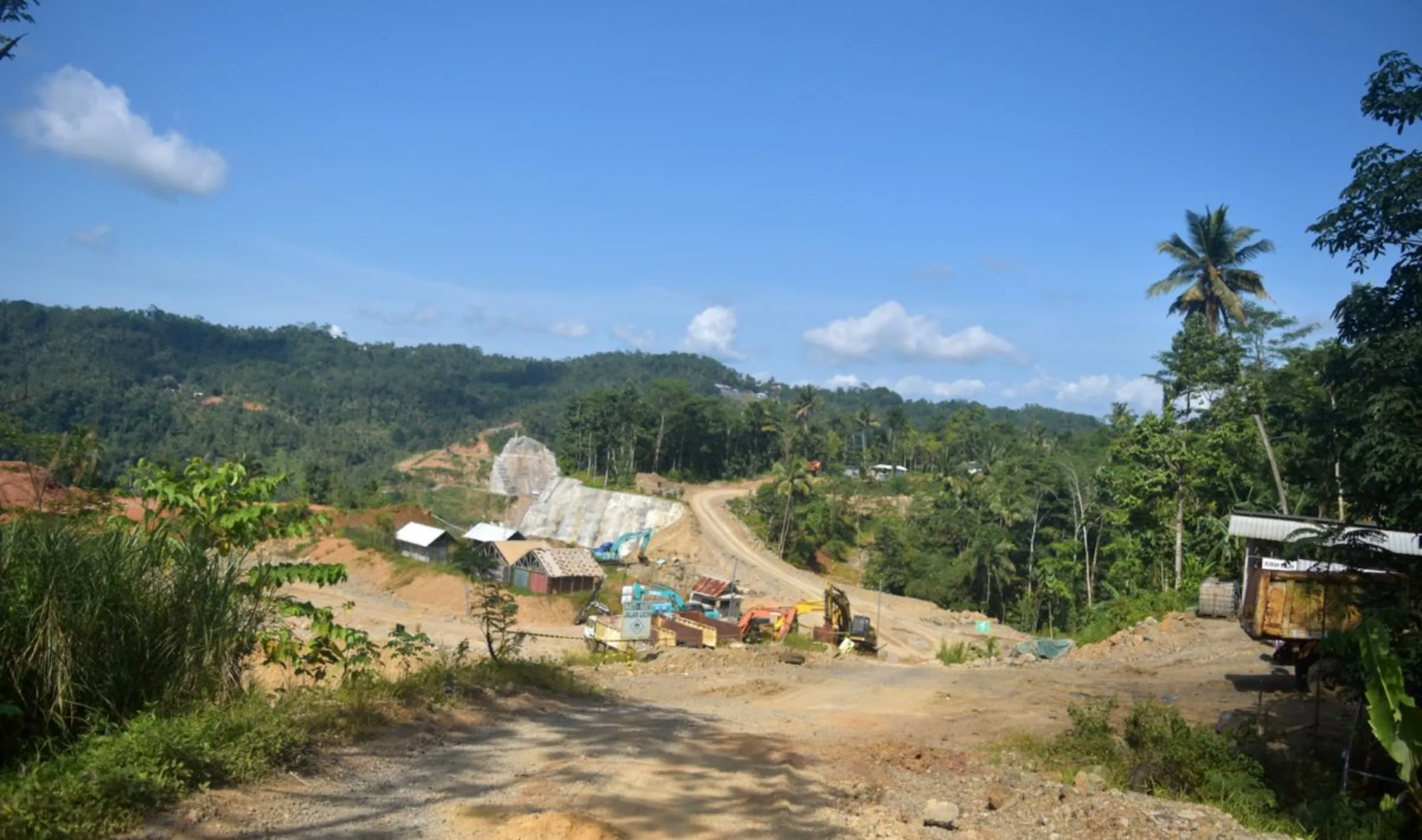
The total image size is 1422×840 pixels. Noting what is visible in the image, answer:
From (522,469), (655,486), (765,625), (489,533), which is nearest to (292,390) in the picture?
(522,469)

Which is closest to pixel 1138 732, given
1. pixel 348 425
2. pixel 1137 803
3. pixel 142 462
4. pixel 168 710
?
pixel 1137 803

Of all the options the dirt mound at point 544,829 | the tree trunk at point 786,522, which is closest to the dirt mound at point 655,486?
the tree trunk at point 786,522

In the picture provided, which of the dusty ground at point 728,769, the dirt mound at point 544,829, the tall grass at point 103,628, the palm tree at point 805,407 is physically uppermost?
the palm tree at point 805,407

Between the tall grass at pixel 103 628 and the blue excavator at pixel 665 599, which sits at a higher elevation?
the tall grass at pixel 103 628

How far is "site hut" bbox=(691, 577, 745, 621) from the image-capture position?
41.8 meters

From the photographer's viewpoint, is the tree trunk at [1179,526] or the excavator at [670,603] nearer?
the tree trunk at [1179,526]

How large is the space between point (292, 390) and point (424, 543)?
97.2m

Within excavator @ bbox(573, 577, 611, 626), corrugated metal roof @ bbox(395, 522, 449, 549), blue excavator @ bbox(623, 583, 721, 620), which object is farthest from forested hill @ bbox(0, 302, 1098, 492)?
blue excavator @ bbox(623, 583, 721, 620)

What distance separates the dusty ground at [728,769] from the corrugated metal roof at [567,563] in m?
29.8

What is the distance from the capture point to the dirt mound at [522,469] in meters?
87.4

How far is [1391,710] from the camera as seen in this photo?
7.12 metres

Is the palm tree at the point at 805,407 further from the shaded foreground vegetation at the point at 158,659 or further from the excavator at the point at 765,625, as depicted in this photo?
the shaded foreground vegetation at the point at 158,659

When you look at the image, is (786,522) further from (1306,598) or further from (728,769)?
(728,769)

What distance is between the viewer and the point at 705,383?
193625 mm
